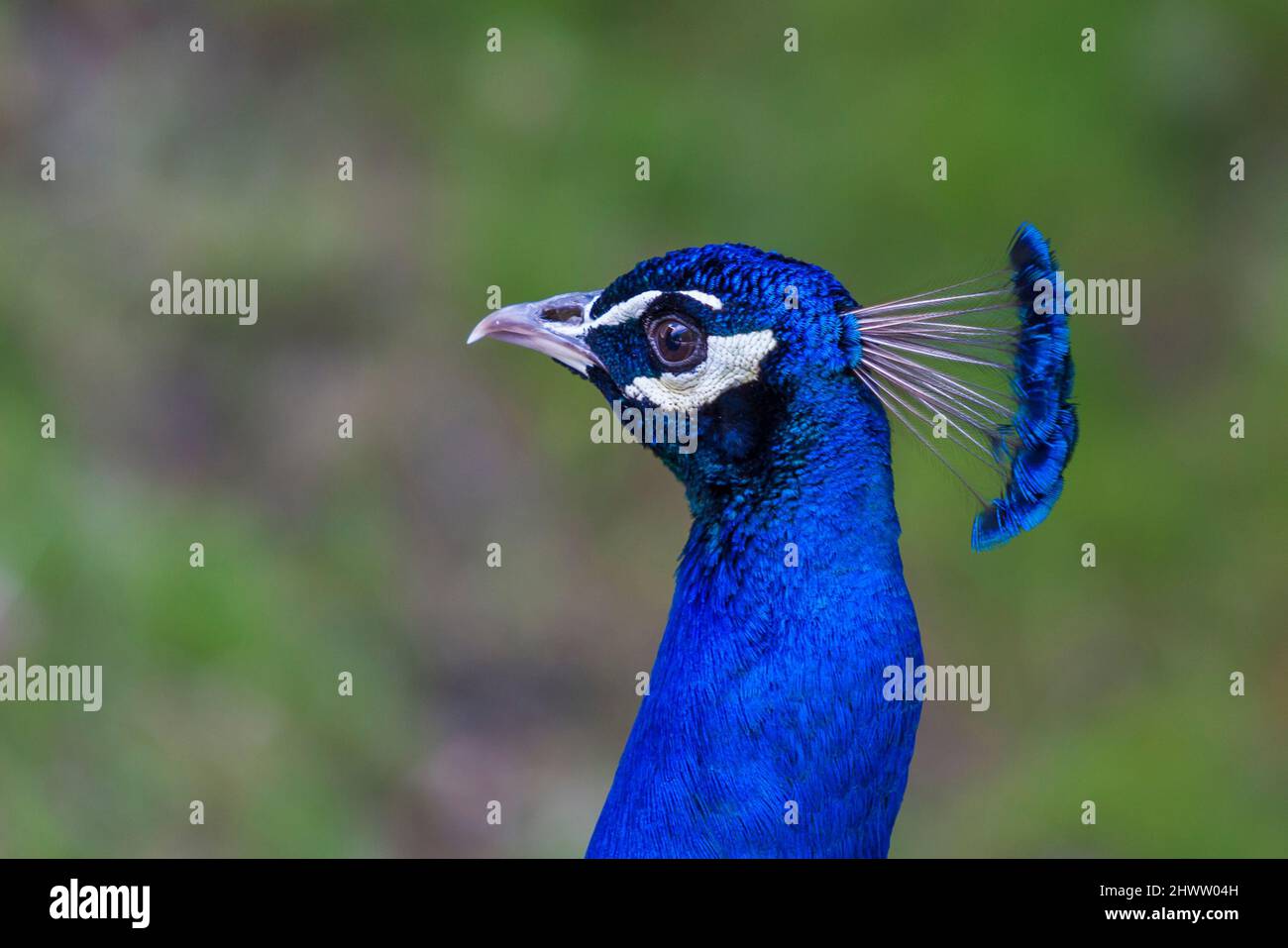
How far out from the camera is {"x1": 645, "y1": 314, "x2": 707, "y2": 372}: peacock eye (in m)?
2.49

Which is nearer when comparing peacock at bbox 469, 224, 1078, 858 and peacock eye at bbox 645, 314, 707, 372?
peacock at bbox 469, 224, 1078, 858

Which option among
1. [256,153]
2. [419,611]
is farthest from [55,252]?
[419,611]

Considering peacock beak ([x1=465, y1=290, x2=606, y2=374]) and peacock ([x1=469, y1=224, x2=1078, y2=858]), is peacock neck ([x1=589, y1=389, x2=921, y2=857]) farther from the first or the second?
peacock beak ([x1=465, y1=290, x2=606, y2=374])

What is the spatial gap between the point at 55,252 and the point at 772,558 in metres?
4.20

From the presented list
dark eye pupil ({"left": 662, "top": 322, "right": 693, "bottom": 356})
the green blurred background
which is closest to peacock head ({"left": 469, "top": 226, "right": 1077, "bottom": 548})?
dark eye pupil ({"left": 662, "top": 322, "right": 693, "bottom": 356})

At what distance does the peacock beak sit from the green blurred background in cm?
263

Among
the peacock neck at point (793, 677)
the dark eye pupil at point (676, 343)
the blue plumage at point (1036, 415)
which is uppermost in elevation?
the dark eye pupil at point (676, 343)

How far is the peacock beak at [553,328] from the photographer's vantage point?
263 centimetres

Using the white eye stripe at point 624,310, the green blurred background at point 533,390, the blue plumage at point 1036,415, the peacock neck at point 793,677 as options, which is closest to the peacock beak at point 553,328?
the white eye stripe at point 624,310

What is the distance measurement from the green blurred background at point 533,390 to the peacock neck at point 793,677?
8.63 ft

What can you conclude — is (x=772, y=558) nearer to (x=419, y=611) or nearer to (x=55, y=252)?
(x=419, y=611)

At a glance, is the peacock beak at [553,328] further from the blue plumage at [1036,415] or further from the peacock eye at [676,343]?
the blue plumage at [1036,415]

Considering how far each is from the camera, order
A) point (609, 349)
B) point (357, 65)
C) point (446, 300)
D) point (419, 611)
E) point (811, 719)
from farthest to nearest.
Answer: point (357, 65), point (446, 300), point (419, 611), point (609, 349), point (811, 719)

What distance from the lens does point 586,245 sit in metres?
5.72
